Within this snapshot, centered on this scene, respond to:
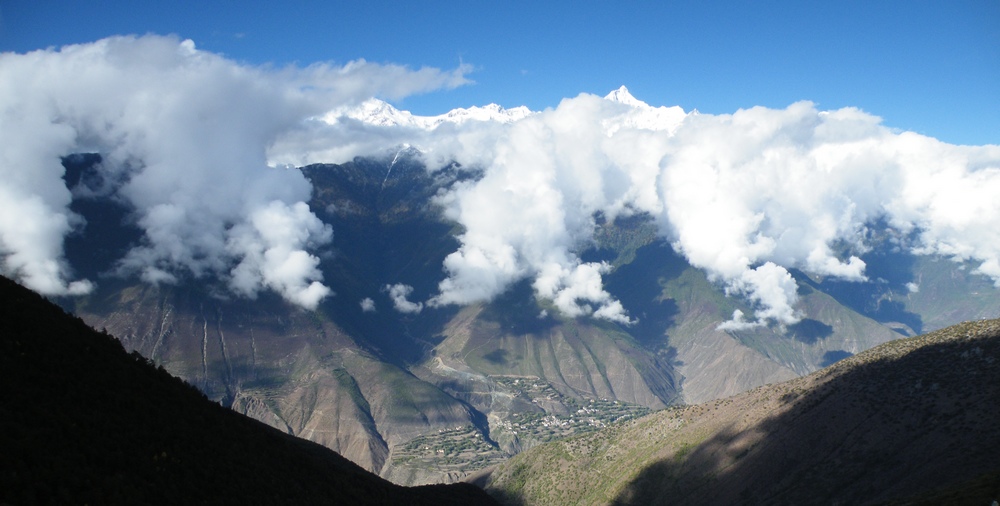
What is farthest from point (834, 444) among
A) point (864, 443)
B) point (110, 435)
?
point (110, 435)

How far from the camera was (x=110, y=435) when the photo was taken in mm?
46469

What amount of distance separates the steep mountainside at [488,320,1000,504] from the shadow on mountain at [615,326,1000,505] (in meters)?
0.26

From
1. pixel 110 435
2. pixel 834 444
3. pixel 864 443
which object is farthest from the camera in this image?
pixel 834 444

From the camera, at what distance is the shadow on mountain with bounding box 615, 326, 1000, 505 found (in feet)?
293

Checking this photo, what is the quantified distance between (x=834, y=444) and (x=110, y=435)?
11327 centimetres

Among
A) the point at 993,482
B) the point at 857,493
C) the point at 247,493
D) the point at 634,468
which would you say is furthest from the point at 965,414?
the point at 247,493

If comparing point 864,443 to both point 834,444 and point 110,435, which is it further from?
point 110,435

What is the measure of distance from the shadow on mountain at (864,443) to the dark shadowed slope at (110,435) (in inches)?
2945

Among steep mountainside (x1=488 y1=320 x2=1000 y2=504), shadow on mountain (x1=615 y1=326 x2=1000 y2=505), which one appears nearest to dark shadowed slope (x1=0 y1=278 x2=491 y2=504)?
steep mountainside (x1=488 y1=320 x2=1000 y2=504)

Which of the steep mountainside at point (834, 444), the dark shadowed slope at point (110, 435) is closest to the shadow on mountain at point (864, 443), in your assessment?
the steep mountainside at point (834, 444)

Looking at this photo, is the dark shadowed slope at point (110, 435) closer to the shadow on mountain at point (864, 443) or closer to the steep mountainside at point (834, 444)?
the steep mountainside at point (834, 444)

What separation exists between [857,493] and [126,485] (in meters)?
97.9

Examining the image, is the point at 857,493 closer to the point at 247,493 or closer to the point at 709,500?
the point at 709,500

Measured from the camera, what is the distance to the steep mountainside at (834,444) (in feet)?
293
